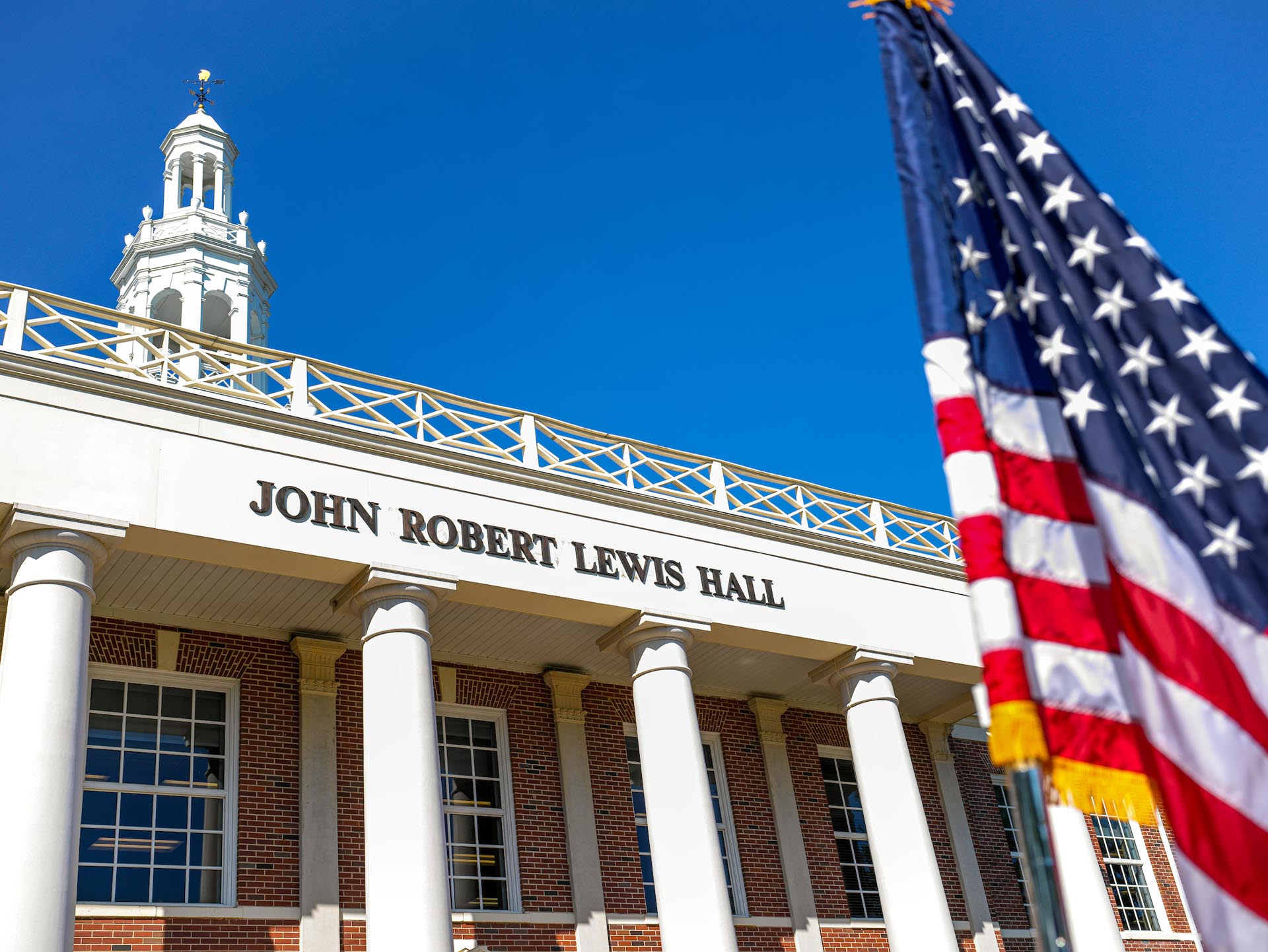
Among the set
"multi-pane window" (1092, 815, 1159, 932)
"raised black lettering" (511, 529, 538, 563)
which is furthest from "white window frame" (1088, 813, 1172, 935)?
"raised black lettering" (511, 529, 538, 563)

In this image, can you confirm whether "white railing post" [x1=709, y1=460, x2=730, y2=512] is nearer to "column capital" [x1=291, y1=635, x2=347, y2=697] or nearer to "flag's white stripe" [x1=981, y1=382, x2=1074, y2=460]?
"column capital" [x1=291, y1=635, x2=347, y2=697]

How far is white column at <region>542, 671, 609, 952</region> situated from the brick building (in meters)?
0.05

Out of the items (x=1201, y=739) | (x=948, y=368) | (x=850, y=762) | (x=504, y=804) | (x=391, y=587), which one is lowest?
(x=1201, y=739)

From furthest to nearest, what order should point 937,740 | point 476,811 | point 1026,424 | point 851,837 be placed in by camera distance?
point 937,740
point 851,837
point 476,811
point 1026,424

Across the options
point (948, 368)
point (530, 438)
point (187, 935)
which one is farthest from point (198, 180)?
point (948, 368)

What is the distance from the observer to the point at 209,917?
1430cm

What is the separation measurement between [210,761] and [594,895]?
18.5 ft

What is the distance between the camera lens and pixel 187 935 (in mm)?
14062

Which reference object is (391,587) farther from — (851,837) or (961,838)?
(961,838)

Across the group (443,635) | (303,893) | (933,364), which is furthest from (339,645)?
(933,364)

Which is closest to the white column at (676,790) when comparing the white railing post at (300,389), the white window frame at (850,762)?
the white railing post at (300,389)

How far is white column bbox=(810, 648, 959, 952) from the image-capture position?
54.3ft

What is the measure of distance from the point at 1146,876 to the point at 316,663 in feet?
57.9

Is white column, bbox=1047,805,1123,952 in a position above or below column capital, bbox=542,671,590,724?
below
